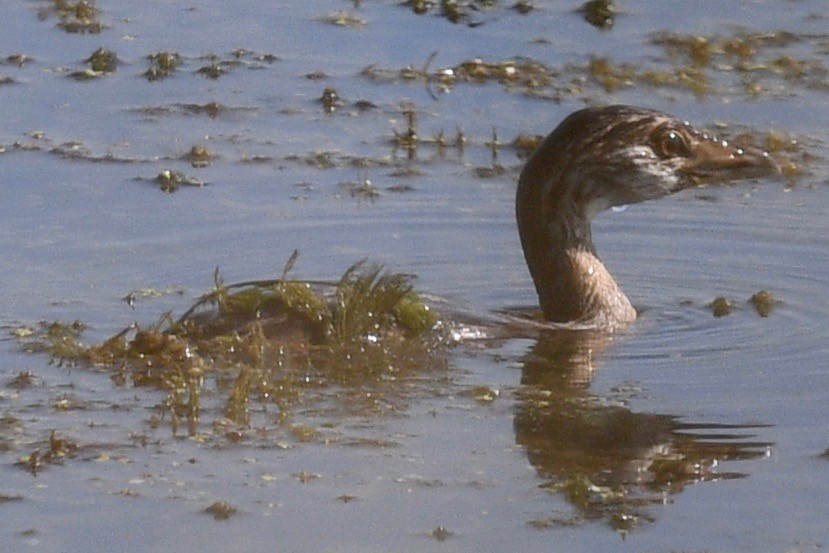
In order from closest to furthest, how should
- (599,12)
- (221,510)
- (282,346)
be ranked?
(221,510) → (282,346) → (599,12)

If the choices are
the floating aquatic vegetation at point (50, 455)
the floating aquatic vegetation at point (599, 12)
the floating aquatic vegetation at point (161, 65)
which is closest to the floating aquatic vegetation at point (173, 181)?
the floating aquatic vegetation at point (161, 65)

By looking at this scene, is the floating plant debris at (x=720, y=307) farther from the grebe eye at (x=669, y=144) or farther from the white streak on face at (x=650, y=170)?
the grebe eye at (x=669, y=144)

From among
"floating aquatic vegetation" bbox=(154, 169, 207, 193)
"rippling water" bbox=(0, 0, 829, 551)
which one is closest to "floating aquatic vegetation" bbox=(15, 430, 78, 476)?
"rippling water" bbox=(0, 0, 829, 551)

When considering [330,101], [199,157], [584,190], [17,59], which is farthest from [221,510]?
[17,59]

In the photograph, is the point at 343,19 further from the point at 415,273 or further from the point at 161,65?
the point at 415,273

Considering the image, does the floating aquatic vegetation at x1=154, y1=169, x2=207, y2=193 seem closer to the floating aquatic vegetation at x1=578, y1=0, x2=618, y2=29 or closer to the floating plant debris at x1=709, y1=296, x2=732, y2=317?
the floating plant debris at x1=709, y1=296, x2=732, y2=317

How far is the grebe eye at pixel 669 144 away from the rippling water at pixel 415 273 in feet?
2.13

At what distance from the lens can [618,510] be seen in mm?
6984

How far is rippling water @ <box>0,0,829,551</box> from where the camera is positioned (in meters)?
6.97

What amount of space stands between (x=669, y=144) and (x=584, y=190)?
457mm

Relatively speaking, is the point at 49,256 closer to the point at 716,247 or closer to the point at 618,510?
the point at 716,247

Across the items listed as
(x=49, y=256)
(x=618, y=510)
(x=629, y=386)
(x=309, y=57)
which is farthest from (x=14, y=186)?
(x=618, y=510)

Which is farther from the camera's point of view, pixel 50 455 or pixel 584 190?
pixel 584 190

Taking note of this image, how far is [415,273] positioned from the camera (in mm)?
10406
